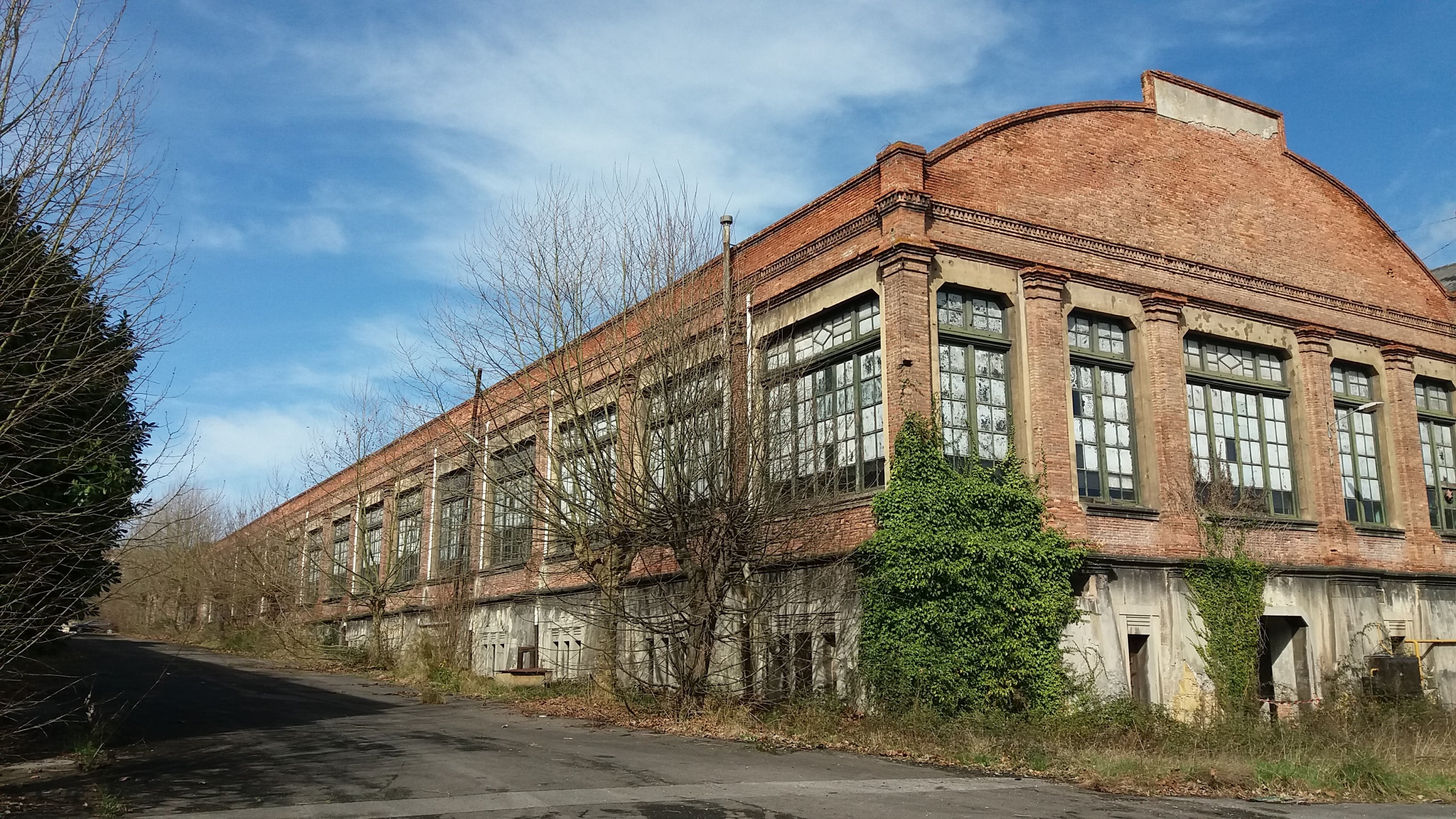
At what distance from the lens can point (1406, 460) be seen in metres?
22.2

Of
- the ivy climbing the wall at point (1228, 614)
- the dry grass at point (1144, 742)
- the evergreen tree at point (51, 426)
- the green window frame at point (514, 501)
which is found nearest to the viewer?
the evergreen tree at point (51, 426)

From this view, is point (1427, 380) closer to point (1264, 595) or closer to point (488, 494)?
point (1264, 595)

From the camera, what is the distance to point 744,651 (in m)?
16.7

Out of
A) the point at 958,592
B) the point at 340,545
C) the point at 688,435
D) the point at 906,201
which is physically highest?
the point at 906,201

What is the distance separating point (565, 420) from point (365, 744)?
699 cm

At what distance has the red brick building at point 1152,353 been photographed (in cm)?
1705

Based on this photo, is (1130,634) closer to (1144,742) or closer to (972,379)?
(1144,742)

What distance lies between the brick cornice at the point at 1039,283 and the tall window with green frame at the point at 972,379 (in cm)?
66

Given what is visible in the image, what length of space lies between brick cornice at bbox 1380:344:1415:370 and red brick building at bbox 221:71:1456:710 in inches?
3.0

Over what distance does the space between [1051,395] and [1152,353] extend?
8.79 ft

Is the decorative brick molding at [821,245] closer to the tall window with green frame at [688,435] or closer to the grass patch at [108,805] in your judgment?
the tall window with green frame at [688,435]

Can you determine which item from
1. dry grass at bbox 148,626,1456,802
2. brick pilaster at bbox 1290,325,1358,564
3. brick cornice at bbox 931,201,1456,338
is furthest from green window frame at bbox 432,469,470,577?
brick pilaster at bbox 1290,325,1358,564

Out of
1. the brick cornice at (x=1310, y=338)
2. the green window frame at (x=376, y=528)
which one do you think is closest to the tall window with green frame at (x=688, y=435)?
the brick cornice at (x=1310, y=338)

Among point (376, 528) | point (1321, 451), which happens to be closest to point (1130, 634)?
point (1321, 451)
